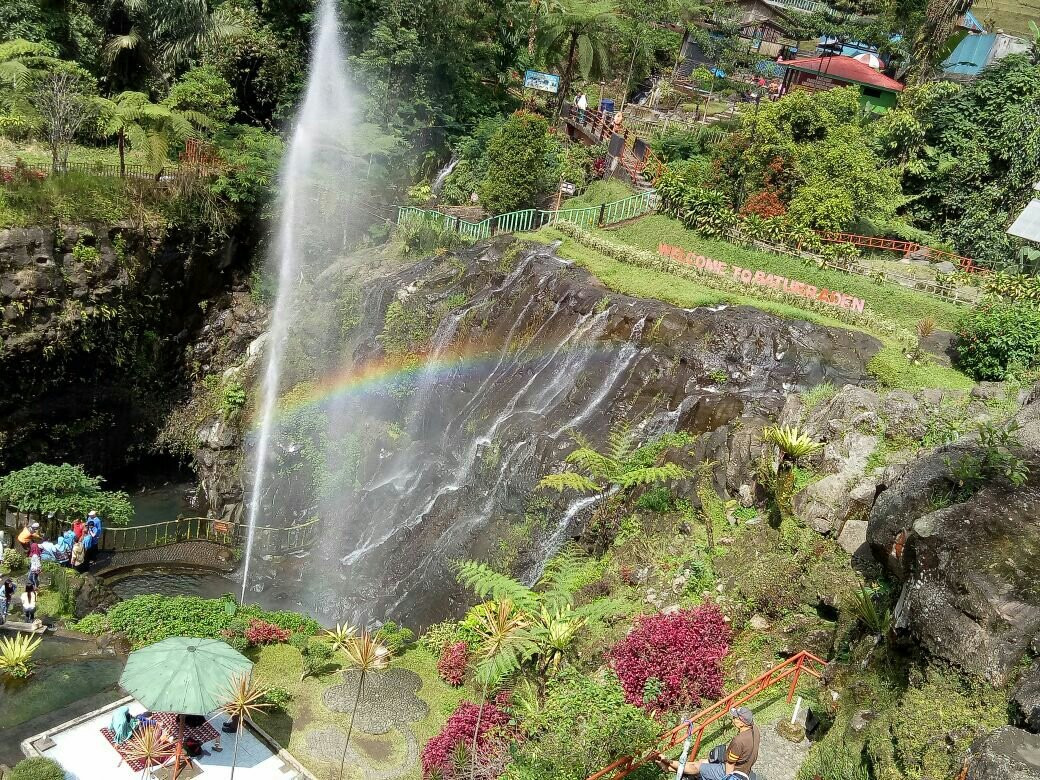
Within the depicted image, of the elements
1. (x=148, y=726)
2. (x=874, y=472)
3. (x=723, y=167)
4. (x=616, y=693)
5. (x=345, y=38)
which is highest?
(x=345, y=38)

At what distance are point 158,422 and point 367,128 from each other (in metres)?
15.4

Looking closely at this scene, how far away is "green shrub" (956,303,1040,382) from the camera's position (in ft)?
69.9

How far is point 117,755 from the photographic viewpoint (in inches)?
512

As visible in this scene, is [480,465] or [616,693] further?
[480,465]

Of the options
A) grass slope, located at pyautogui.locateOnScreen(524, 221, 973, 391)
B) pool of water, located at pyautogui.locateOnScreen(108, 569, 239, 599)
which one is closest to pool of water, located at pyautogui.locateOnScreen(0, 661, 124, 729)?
pool of water, located at pyautogui.locateOnScreen(108, 569, 239, 599)

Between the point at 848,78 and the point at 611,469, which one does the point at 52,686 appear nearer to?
the point at 611,469

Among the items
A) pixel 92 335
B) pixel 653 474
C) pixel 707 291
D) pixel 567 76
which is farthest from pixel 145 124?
pixel 653 474

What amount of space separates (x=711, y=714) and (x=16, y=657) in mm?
12106

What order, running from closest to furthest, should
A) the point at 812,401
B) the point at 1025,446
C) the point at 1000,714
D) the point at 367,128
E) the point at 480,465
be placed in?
the point at 1000,714
the point at 1025,446
the point at 812,401
the point at 480,465
the point at 367,128

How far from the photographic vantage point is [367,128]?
121 ft

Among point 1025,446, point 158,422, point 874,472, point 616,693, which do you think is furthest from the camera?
point 158,422

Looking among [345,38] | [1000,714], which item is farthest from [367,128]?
[1000,714]

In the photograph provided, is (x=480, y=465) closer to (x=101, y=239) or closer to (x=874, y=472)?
(x=874, y=472)

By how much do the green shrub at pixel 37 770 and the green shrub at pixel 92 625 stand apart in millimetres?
4920
